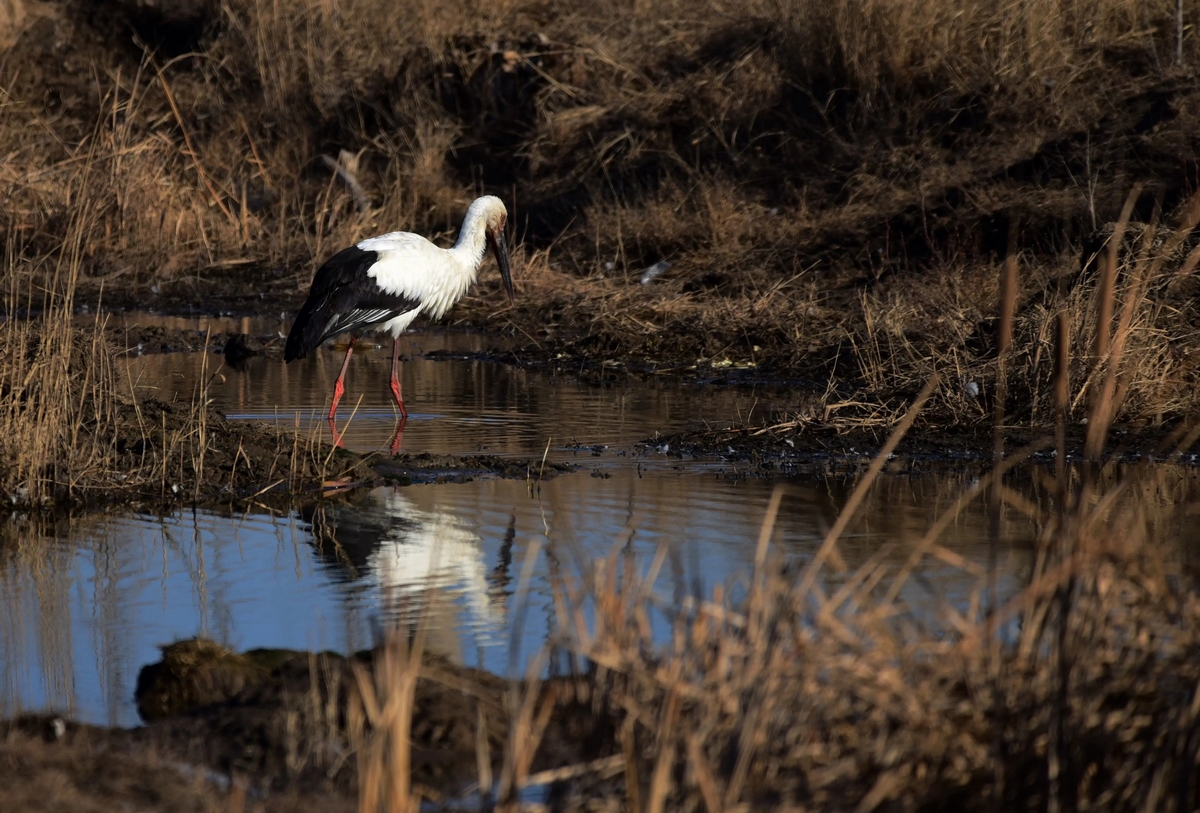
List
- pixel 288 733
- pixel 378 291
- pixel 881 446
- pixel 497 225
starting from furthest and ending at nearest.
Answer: pixel 497 225 → pixel 378 291 → pixel 881 446 → pixel 288 733

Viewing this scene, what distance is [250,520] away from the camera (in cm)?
705

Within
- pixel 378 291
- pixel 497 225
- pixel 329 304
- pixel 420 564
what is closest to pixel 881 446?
pixel 420 564

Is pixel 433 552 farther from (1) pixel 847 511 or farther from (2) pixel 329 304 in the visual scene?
(2) pixel 329 304

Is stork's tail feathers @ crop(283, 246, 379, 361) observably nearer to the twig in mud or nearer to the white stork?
the white stork

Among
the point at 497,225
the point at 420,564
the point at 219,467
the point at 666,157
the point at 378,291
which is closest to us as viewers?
the point at 420,564

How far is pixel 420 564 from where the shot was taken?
20.4ft

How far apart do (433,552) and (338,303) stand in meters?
4.20

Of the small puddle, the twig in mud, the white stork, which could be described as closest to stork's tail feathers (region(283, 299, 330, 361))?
the white stork

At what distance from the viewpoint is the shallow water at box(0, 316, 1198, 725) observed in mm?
5105

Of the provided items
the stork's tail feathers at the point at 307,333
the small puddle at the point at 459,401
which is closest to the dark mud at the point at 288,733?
the small puddle at the point at 459,401

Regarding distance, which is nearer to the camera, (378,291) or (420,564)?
(420,564)

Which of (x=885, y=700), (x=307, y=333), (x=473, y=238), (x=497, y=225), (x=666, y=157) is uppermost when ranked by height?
(x=666, y=157)

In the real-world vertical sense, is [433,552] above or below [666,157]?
below

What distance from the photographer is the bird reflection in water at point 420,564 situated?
17.6ft
